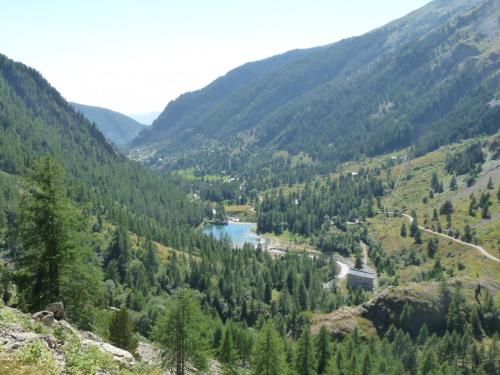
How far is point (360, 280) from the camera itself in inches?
7244

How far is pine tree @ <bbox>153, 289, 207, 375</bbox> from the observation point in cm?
5391

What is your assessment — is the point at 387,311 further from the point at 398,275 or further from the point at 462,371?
the point at 398,275

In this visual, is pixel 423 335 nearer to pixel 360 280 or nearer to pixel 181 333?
pixel 360 280

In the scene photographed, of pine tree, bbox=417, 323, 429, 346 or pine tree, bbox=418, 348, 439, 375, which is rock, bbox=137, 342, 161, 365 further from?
pine tree, bbox=417, 323, 429, 346

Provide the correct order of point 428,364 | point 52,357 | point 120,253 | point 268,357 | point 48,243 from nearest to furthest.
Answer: point 52,357
point 48,243
point 268,357
point 428,364
point 120,253

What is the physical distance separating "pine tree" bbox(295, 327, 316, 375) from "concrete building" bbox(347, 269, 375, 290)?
10247cm

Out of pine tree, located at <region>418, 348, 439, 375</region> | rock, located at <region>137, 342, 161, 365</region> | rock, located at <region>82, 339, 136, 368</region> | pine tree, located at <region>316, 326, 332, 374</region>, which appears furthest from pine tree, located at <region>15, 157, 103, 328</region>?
pine tree, located at <region>418, 348, 439, 375</region>

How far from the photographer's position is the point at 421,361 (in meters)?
97.6

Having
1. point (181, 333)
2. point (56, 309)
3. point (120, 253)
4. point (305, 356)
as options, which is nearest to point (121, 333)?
point (181, 333)

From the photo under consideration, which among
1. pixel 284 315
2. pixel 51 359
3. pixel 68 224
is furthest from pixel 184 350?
pixel 284 315

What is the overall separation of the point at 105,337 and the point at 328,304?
4277 inches

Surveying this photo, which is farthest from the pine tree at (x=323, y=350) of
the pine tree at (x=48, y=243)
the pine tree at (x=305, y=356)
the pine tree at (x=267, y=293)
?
the pine tree at (x=48, y=243)

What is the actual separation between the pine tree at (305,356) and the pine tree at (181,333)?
3173cm

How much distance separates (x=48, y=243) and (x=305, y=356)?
185ft
